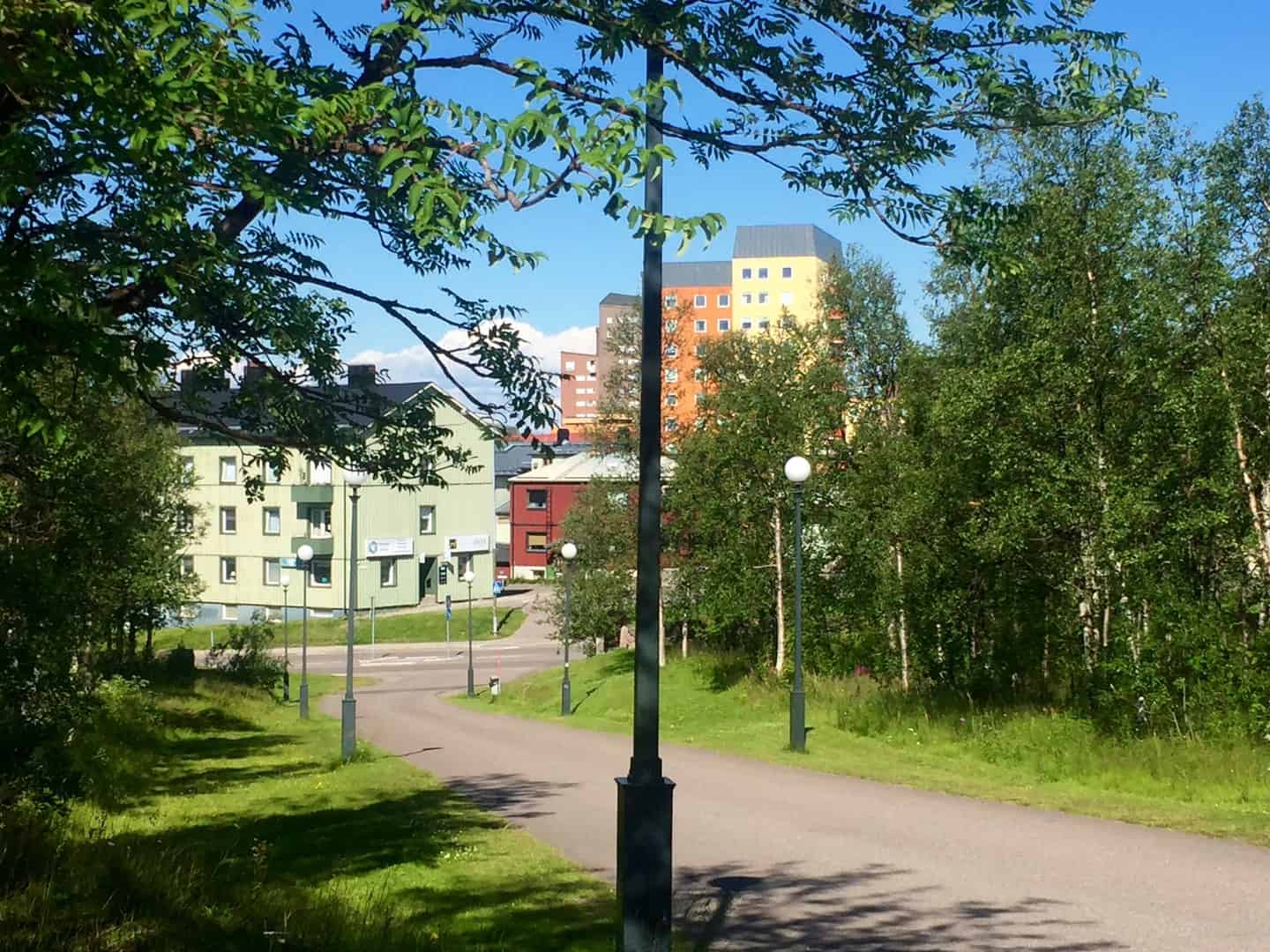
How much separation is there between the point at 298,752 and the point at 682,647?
74.0 ft

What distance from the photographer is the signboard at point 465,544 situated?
226 ft

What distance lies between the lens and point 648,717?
7.35 m

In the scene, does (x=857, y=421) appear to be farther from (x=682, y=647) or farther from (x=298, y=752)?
(x=298, y=752)

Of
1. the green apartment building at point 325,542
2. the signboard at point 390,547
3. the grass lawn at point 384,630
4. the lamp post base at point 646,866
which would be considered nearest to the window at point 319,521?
the green apartment building at point 325,542

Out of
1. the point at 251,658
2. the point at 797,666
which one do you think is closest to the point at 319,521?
the point at 251,658

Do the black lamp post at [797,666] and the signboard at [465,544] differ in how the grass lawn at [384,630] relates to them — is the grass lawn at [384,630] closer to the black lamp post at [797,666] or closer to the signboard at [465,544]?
the signboard at [465,544]

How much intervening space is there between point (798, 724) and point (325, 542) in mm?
47011

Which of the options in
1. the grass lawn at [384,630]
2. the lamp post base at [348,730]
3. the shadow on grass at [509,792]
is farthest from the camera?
the grass lawn at [384,630]

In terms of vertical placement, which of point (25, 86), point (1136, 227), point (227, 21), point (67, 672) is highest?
point (1136, 227)

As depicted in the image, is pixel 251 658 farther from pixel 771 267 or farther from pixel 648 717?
pixel 771 267

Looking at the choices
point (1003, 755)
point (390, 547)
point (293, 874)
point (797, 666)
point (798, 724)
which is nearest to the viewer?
point (293, 874)

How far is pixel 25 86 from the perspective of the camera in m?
6.77

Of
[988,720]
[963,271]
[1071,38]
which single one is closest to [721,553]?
[963,271]

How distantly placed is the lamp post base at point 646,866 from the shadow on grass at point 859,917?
4.50 feet
